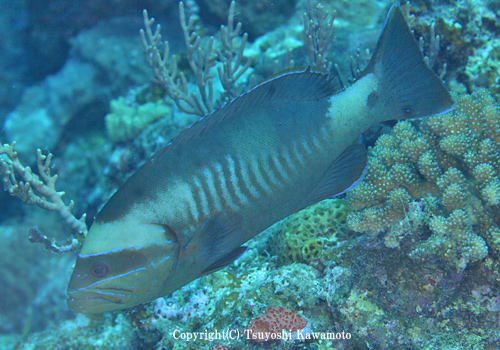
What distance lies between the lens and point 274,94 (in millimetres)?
2359

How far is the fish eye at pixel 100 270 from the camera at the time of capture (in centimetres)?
201

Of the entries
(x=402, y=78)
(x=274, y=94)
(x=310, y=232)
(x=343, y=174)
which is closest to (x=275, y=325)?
(x=310, y=232)

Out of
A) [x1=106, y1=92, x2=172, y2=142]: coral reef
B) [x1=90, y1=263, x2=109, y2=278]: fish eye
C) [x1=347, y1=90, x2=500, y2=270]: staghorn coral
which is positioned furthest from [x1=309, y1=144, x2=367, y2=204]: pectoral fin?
[x1=106, y1=92, x2=172, y2=142]: coral reef

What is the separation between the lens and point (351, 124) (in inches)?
93.4

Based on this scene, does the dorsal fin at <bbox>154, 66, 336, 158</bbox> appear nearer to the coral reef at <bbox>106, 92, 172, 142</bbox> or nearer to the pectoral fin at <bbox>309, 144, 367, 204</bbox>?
the pectoral fin at <bbox>309, 144, 367, 204</bbox>

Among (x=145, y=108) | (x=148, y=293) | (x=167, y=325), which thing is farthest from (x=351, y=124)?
(x=145, y=108)

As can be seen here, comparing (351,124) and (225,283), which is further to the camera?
(225,283)

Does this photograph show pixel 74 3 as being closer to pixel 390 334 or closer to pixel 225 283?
pixel 225 283

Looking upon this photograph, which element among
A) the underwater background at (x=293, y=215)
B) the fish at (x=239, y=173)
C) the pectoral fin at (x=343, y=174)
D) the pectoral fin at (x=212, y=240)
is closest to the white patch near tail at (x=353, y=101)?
the fish at (x=239, y=173)

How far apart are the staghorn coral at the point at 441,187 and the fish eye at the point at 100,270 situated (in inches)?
77.6

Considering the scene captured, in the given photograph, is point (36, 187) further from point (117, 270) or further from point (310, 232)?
point (310, 232)

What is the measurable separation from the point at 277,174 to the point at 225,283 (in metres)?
1.44

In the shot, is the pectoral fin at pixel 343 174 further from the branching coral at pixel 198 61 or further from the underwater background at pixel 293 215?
the branching coral at pixel 198 61

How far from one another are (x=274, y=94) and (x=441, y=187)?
5.40 feet
